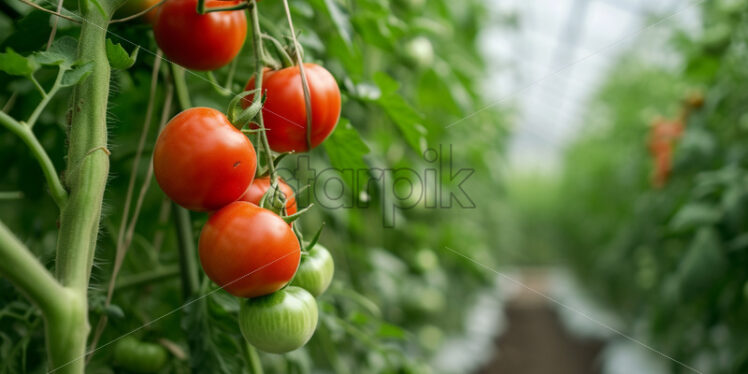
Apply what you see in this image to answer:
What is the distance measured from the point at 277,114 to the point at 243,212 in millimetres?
81

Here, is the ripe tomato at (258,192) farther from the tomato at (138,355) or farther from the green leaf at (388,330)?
the green leaf at (388,330)

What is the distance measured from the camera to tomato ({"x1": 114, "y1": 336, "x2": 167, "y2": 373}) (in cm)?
50

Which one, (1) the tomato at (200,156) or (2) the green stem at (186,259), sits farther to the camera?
(2) the green stem at (186,259)

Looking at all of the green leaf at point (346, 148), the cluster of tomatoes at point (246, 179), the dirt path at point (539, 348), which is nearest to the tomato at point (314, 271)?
the cluster of tomatoes at point (246, 179)

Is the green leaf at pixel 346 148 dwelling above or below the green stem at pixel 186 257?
above

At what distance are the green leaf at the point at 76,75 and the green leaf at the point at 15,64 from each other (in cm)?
2

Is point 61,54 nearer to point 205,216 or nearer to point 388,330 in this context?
point 205,216

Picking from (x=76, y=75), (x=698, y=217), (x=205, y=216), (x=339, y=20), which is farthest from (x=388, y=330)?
(x=698, y=217)

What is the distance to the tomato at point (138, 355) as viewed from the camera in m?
0.50

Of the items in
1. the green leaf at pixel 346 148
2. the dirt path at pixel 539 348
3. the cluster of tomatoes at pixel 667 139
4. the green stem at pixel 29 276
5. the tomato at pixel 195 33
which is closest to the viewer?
the green stem at pixel 29 276

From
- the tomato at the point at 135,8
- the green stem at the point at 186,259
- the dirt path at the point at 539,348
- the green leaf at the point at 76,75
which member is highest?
the tomato at the point at 135,8

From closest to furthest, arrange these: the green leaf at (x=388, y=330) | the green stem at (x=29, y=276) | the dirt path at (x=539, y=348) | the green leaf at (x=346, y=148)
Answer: the green stem at (x=29, y=276), the green leaf at (x=346, y=148), the green leaf at (x=388, y=330), the dirt path at (x=539, y=348)

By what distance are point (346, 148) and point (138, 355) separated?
0.27 metres

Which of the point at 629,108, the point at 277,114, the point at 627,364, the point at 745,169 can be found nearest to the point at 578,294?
the point at 629,108
